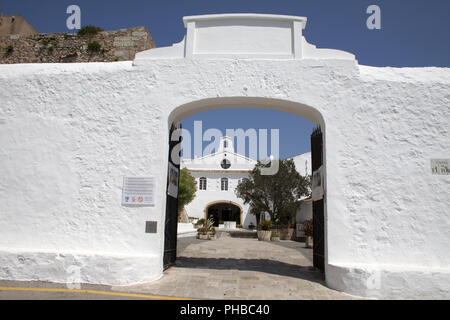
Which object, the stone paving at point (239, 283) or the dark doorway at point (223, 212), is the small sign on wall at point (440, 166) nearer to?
the stone paving at point (239, 283)

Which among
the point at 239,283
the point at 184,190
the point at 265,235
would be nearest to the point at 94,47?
the point at 239,283

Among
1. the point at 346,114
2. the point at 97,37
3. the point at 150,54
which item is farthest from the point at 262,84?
the point at 97,37

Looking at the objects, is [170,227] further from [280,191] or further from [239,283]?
[280,191]

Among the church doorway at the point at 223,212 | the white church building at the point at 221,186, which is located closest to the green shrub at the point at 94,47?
the white church building at the point at 221,186

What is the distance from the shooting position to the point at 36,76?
6.50 metres

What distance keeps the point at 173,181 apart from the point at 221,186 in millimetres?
24567

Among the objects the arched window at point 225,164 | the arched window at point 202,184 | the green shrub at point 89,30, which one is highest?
the green shrub at point 89,30

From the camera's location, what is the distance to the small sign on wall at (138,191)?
585cm

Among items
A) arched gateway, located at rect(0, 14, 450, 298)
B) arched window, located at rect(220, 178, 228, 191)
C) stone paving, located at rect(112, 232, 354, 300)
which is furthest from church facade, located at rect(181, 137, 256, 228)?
arched gateway, located at rect(0, 14, 450, 298)

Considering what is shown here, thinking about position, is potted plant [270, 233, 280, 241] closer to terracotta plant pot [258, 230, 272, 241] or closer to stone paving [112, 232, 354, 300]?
terracotta plant pot [258, 230, 272, 241]

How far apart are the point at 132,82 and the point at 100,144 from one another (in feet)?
4.31

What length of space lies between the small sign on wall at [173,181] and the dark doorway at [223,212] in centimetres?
2461

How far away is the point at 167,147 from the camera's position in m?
6.18

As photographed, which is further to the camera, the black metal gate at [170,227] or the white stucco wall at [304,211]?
the white stucco wall at [304,211]
